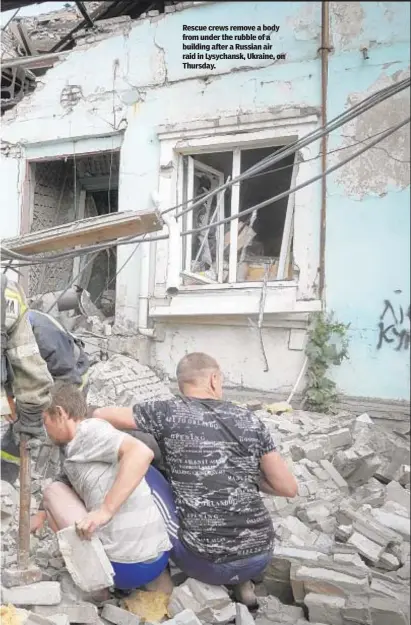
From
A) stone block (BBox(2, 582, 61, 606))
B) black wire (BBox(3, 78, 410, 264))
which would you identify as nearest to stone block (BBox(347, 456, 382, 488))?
black wire (BBox(3, 78, 410, 264))

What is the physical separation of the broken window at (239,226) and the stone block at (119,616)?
39.1 inches

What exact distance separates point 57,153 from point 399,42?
1532 millimetres

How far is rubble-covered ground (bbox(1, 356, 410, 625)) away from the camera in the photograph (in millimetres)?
1289

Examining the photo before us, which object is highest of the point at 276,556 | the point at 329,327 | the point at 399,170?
the point at 399,170

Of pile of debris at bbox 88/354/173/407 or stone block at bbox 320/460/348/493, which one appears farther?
pile of debris at bbox 88/354/173/407

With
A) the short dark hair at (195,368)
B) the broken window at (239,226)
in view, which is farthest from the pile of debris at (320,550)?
the broken window at (239,226)

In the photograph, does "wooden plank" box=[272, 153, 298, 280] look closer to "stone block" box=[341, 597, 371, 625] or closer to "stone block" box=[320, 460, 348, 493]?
"stone block" box=[320, 460, 348, 493]

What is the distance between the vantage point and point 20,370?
1590mm

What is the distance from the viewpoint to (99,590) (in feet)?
5.06

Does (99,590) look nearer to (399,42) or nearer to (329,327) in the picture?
(329,327)

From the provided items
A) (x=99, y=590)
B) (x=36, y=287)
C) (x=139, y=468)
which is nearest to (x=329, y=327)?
(x=139, y=468)

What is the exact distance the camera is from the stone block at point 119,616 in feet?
4.68

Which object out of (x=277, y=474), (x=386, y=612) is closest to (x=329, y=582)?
(x=386, y=612)

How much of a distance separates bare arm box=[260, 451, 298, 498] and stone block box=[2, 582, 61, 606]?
66 centimetres
